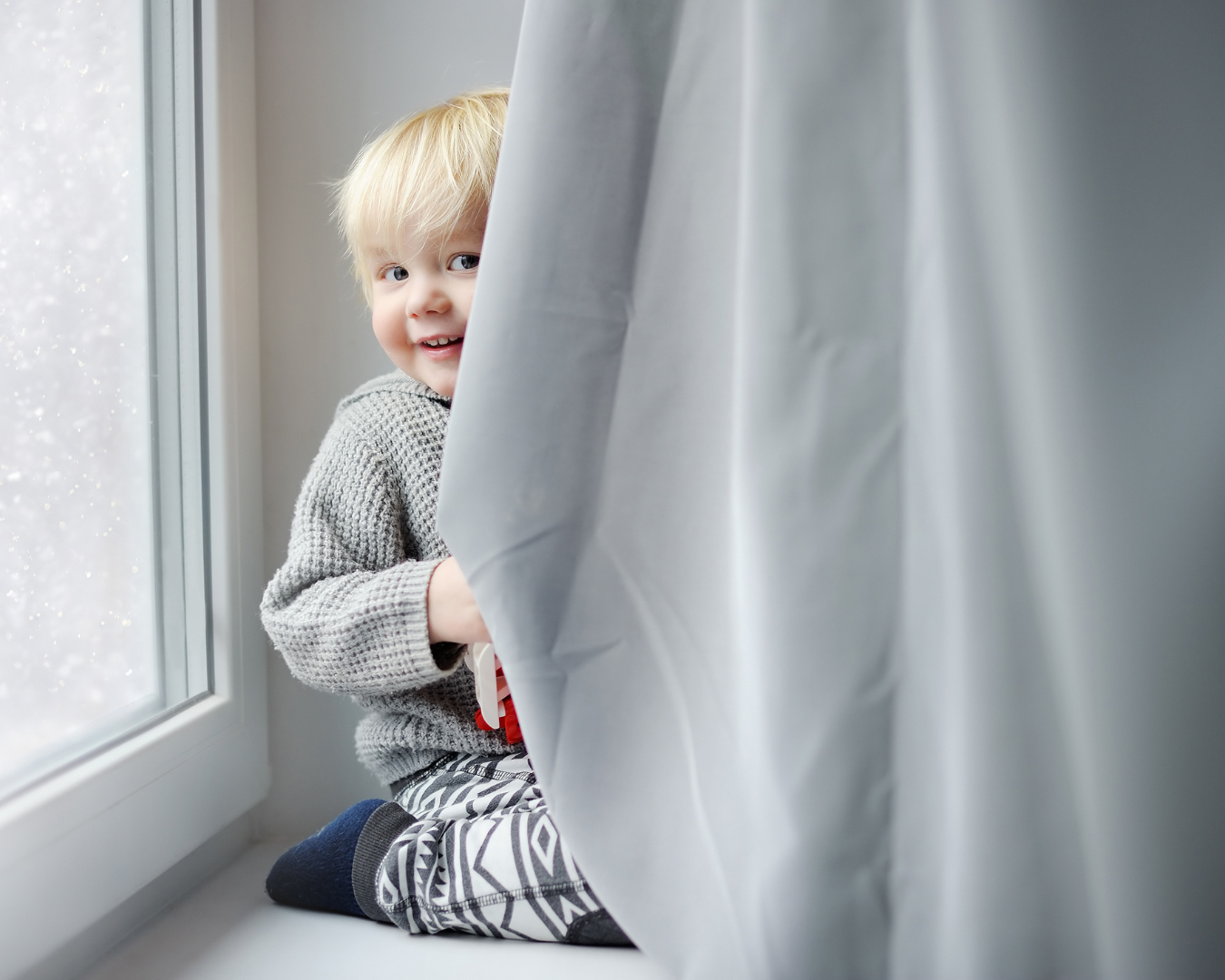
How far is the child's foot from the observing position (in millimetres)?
686

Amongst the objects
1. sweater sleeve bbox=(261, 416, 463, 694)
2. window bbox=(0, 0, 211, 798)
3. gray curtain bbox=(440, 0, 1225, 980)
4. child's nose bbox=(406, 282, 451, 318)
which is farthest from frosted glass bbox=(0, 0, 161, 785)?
gray curtain bbox=(440, 0, 1225, 980)

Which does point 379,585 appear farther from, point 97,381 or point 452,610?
point 97,381

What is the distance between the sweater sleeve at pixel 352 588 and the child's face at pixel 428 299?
0.09 metres

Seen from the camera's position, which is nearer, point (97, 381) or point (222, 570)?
point (97, 381)

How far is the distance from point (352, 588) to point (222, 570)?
0.20 metres

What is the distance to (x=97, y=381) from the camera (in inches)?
29.1

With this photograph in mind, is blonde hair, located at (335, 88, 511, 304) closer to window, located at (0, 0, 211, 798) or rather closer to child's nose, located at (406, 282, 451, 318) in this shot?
child's nose, located at (406, 282, 451, 318)

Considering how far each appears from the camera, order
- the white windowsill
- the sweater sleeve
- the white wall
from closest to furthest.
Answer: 1. the white windowsill
2. the sweater sleeve
3. the white wall

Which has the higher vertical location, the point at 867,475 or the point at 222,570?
the point at 867,475

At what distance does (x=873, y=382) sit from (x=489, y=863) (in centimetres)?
45

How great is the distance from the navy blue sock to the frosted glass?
181 millimetres

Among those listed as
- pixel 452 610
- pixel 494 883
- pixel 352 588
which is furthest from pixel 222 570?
pixel 494 883

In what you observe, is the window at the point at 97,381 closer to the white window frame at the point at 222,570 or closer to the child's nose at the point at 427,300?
the white window frame at the point at 222,570

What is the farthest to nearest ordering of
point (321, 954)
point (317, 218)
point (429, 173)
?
point (317, 218)
point (429, 173)
point (321, 954)
